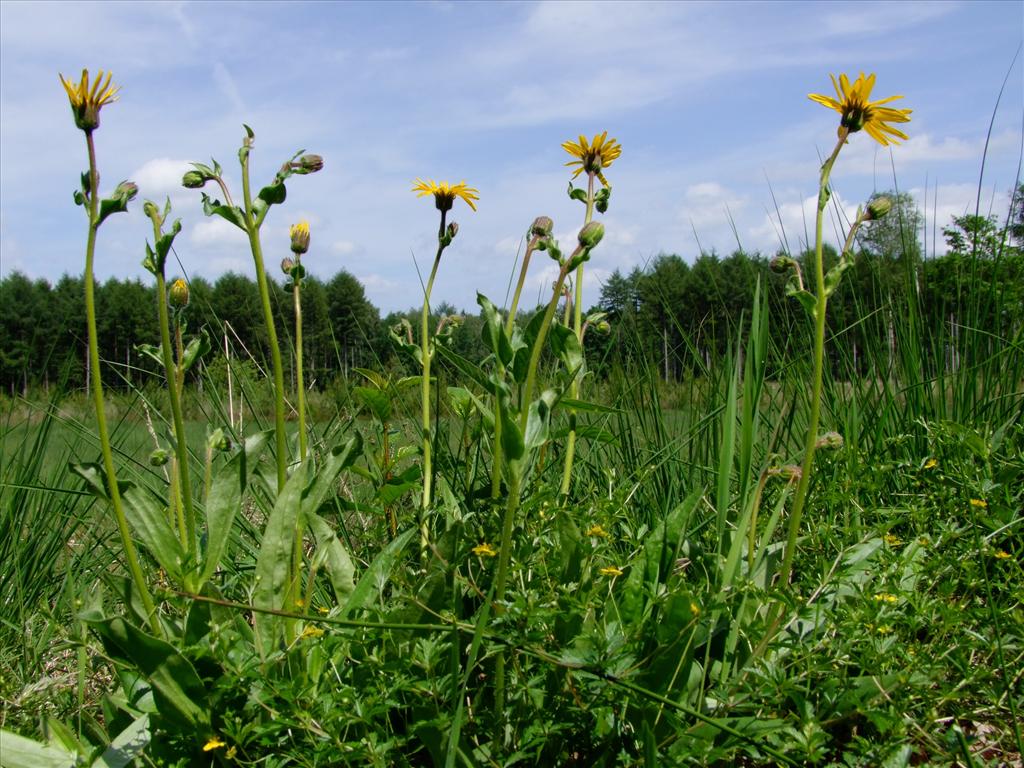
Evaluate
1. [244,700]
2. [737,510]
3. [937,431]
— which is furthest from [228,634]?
[937,431]

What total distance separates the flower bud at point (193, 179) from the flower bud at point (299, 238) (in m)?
0.27

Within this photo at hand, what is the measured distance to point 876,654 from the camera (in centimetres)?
109

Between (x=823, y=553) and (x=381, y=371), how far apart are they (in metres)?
1.33

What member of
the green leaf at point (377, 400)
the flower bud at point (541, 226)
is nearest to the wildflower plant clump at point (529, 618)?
the flower bud at point (541, 226)

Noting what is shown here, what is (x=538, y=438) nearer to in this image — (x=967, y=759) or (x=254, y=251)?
(x=254, y=251)

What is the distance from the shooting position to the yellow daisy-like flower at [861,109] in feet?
3.87

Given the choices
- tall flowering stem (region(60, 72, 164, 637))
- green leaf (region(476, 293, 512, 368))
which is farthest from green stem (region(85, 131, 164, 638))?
green leaf (region(476, 293, 512, 368))

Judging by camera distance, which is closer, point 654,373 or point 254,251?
point 254,251

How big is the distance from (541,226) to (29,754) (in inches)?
43.3

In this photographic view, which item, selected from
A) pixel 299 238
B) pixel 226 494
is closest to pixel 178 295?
pixel 299 238

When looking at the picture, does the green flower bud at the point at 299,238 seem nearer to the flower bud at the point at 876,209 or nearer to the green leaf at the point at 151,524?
the green leaf at the point at 151,524

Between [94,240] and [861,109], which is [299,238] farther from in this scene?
[861,109]

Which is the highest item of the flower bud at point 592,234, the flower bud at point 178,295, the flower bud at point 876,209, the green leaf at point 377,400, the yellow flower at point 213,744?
the flower bud at point 876,209

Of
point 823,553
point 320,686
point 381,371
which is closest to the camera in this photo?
point 320,686
